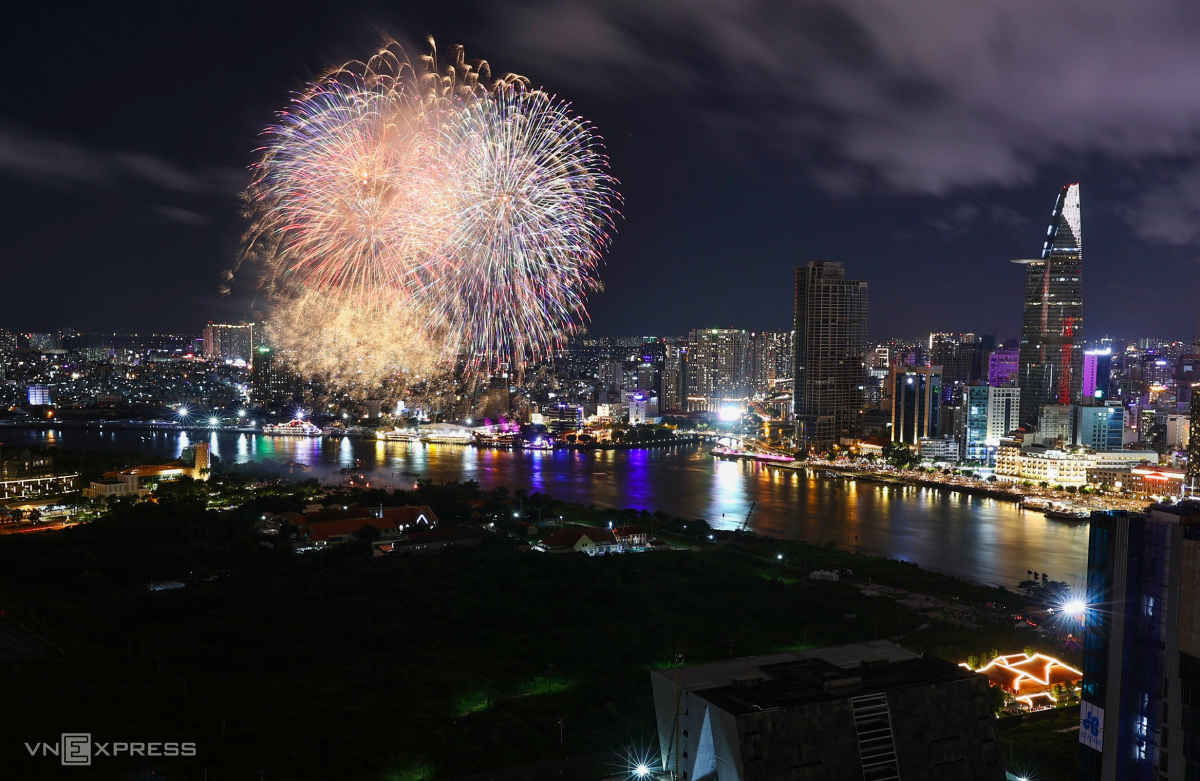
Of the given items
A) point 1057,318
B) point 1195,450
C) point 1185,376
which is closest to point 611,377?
point 1057,318

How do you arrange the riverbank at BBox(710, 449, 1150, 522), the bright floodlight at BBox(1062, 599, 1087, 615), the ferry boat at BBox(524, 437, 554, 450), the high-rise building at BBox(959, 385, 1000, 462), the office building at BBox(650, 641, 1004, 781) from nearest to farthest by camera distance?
1. the office building at BBox(650, 641, 1004, 781)
2. the bright floodlight at BBox(1062, 599, 1087, 615)
3. the riverbank at BBox(710, 449, 1150, 522)
4. the high-rise building at BBox(959, 385, 1000, 462)
5. the ferry boat at BBox(524, 437, 554, 450)

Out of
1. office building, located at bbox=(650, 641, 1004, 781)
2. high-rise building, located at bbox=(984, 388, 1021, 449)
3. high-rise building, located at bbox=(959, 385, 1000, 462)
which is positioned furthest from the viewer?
high-rise building, located at bbox=(984, 388, 1021, 449)

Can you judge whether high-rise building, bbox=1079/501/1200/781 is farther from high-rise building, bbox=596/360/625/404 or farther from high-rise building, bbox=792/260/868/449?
high-rise building, bbox=596/360/625/404

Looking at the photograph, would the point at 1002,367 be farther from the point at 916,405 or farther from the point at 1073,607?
the point at 1073,607

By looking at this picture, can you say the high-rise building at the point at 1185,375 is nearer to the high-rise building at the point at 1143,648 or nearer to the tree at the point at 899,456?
the tree at the point at 899,456

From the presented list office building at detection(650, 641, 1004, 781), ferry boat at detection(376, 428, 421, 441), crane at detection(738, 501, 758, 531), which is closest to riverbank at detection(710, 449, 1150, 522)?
crane at detection(738, 501, 758, 531)

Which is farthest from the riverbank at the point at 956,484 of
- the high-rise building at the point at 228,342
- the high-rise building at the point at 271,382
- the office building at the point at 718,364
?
the high-rise building at the point at 228,342
